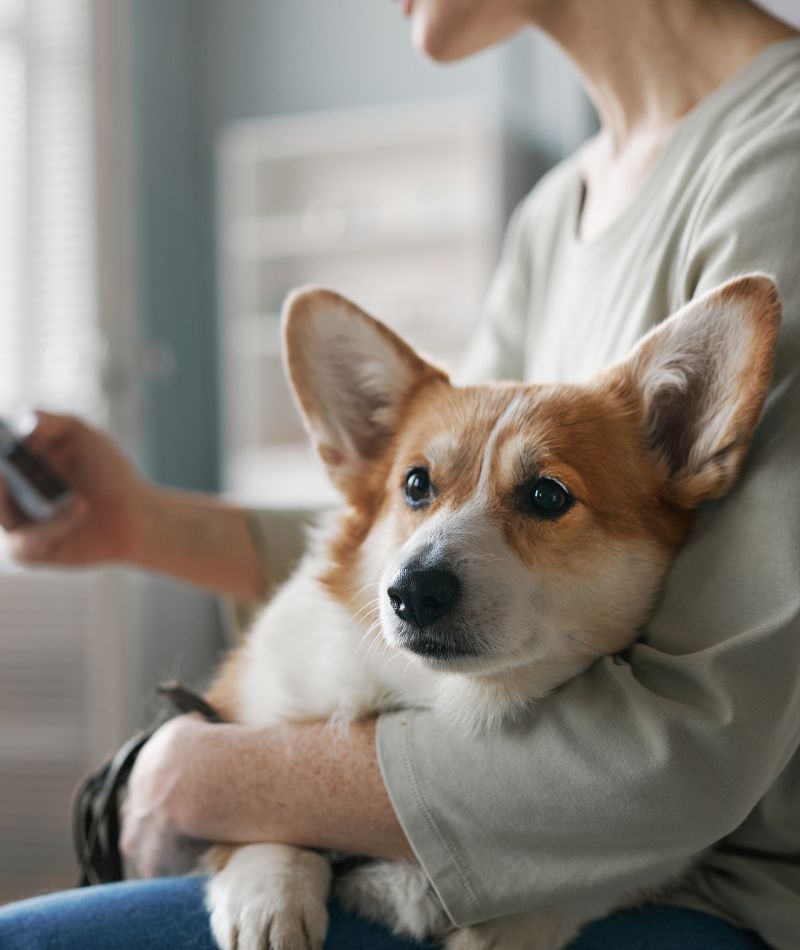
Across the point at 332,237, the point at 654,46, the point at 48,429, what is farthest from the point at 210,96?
the point at 654,46

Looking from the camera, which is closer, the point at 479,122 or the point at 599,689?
the point at 599,689

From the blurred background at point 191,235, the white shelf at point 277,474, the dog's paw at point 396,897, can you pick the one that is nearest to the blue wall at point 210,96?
the blurred background at point 191,235

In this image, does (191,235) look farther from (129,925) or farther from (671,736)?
(671,736)

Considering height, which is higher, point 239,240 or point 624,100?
point 624,100

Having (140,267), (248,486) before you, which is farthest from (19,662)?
(140,267)

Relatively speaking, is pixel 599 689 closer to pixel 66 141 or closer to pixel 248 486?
pixel 66 141

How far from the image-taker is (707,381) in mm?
938

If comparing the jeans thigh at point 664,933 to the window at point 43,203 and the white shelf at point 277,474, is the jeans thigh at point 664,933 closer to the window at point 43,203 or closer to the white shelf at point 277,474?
the window at point 43,203

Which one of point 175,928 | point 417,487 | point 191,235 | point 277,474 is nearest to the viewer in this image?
point 175,928

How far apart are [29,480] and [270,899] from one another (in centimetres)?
80

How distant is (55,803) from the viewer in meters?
2.88

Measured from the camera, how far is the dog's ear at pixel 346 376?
1.11 meters

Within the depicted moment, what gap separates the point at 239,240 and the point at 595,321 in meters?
3.15

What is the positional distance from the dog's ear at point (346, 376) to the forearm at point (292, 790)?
299mm
